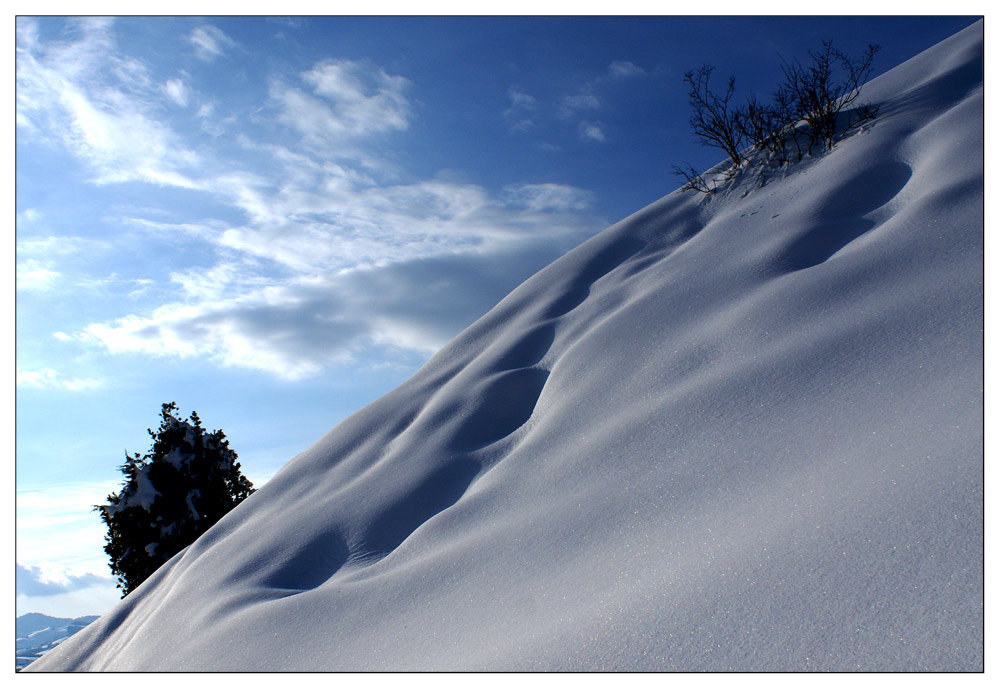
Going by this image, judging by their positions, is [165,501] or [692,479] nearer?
[692,479]

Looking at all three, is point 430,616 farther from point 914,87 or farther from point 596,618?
point 914,87

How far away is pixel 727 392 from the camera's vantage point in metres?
3.98

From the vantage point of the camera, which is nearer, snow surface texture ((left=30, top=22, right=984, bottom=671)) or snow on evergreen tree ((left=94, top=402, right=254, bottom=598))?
snow surface texture ((left=30, top=22, right=984, bottom=671))

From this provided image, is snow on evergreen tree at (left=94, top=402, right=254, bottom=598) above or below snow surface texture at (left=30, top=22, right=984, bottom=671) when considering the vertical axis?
above

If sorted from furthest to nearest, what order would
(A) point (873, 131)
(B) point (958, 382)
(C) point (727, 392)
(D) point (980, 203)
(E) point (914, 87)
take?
(E) point (914, 87), (A) point (873, 131), (D) point (980, 203), (C) point (727, 392), (B) point (958, 382)

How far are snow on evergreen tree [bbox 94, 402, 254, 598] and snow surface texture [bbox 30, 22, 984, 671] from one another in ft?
23.5

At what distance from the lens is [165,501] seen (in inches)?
508

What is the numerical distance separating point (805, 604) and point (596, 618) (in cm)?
87

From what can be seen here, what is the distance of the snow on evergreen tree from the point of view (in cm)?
1276

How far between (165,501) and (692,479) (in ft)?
42.8

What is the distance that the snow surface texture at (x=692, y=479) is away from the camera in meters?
2.30

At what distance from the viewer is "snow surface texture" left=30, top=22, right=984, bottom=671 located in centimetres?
230
